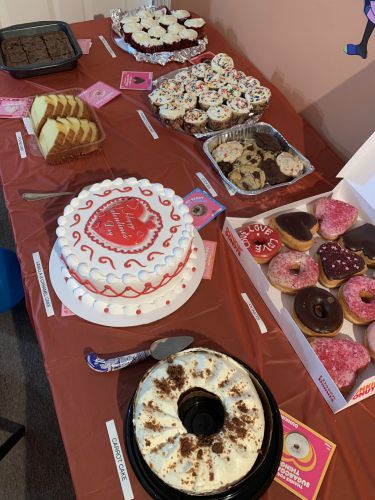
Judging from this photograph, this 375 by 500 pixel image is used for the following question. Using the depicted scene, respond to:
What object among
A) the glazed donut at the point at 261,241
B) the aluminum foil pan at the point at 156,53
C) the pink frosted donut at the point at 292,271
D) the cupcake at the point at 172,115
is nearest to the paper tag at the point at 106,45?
the aluminum foil pan at the point at 156,53

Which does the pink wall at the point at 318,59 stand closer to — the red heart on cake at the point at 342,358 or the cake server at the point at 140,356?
the red heart on cake at the point at 342,358

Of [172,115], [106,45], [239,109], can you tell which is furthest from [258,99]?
[106,45]

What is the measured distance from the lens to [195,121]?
150cm

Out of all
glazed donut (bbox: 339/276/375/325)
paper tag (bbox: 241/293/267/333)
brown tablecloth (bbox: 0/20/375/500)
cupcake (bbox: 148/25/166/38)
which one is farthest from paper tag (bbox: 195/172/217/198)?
cupcake (bbox: 148/25/166/38)

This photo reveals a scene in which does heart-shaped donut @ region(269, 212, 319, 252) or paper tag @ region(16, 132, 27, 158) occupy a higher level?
paper tag @ region(16, 132, 27, 158)

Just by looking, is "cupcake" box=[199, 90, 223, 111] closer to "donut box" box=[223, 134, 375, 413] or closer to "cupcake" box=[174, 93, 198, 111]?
"cupcake" box=[174, 93, 198, 111]

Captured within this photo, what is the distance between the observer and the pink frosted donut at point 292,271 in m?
1.11

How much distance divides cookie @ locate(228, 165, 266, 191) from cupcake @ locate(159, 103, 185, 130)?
0.32 metres

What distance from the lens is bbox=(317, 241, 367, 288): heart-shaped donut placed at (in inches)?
44.8

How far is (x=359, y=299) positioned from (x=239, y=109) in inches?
32.6

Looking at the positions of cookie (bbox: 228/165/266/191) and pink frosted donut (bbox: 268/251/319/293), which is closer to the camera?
pink frosted donut (bbox: 268/251/319/293)

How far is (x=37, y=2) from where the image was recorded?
252 centimetres

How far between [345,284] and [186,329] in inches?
17.7

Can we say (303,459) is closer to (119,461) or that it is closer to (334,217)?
(119,461)
